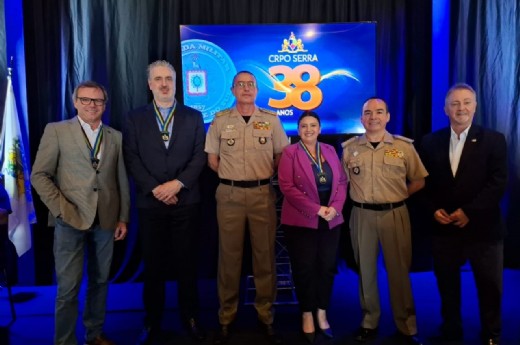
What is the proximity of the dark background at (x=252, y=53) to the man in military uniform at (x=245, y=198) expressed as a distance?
3.87 ft

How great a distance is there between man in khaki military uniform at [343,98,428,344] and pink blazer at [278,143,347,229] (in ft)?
0.50

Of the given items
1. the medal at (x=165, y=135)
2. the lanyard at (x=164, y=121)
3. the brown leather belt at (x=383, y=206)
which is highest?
the lanyard at (x=164, y=121)

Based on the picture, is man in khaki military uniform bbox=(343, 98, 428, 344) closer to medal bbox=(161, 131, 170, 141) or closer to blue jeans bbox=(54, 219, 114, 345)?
medal bbox=(161, 131, 170, 141)

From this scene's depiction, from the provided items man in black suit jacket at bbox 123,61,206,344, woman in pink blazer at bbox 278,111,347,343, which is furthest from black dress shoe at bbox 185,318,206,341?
woman in pink blazer at bbox 278,111,347,343

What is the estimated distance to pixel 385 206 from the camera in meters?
2.80

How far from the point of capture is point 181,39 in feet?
12.3

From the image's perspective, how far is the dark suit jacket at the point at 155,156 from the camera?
9.29 ft

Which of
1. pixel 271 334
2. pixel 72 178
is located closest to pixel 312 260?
pixel 271 334

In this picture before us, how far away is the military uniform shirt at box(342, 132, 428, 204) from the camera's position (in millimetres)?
2779

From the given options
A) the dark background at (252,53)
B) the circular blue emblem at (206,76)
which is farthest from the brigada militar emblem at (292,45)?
the circular blue emblem at (206,76)

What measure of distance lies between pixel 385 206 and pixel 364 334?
871mm

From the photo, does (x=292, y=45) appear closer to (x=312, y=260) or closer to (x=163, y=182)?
(x=163, y=182)

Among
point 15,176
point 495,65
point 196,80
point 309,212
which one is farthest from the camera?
point 495,65

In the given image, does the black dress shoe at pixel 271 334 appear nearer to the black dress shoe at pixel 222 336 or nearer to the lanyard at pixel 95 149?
the black dress shoe at pixel 222 336
